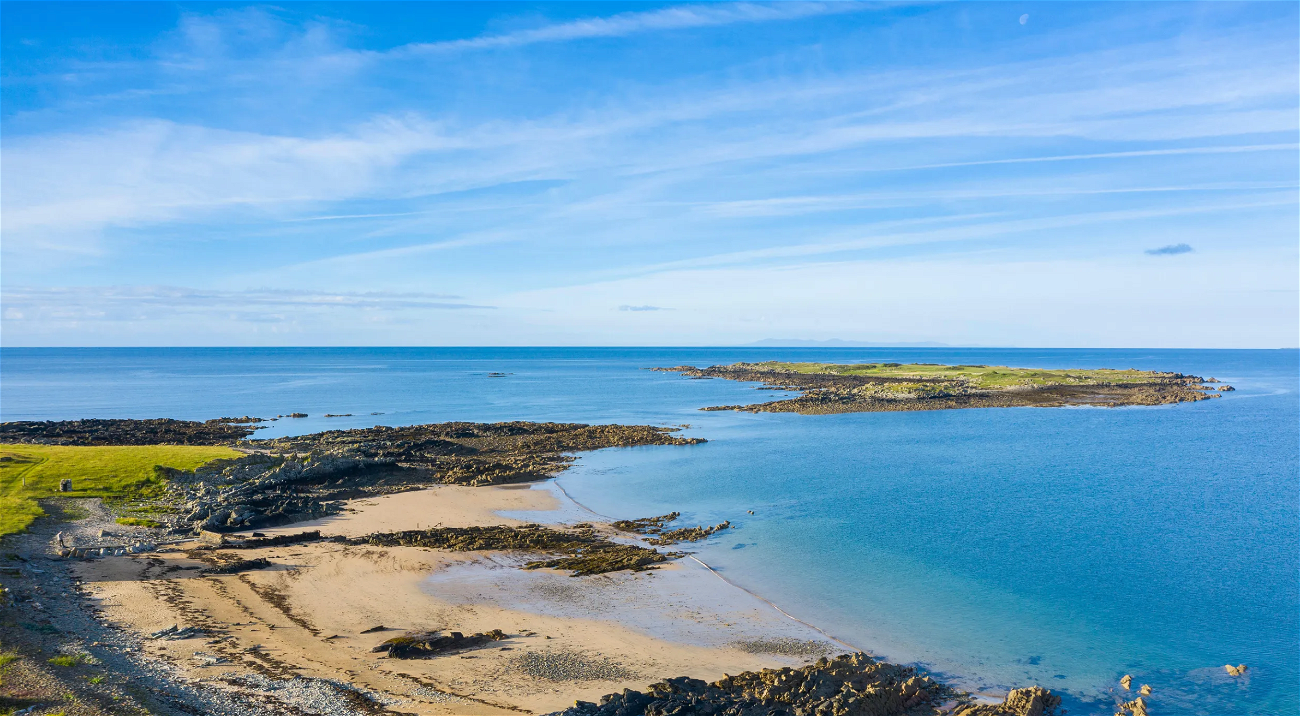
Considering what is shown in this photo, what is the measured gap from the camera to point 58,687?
15859mm

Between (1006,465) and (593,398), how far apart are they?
2785 inches

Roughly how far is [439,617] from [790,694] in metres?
12.0

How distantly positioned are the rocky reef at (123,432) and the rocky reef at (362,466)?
7.82m

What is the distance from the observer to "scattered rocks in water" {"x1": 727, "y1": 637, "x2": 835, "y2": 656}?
2059 centimetres

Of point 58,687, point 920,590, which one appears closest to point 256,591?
point 58,687

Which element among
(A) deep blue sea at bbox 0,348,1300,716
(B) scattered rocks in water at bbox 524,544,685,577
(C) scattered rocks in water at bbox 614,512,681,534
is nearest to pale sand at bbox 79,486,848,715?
(B) scattered rocks in water at bbox 524,544,685,577

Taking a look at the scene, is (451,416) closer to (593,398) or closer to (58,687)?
(593,398)

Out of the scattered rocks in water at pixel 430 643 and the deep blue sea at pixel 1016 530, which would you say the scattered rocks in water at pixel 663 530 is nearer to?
the deep blue sea at pixel 1016 530

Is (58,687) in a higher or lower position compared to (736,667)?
higher

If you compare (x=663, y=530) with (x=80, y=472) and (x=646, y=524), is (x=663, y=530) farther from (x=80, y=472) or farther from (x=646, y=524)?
(x=80, y=472)

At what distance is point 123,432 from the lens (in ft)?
215

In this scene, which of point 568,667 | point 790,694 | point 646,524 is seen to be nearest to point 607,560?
point 646,524

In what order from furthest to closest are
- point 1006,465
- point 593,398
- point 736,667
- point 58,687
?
point 593,398 → point 1006,465 → point 736,667 → point 58,687

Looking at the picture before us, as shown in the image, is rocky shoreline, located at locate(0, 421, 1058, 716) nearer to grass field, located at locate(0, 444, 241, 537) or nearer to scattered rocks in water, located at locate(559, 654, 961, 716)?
scattered rocks in water, located at locate(559, 654, 961, 716)
